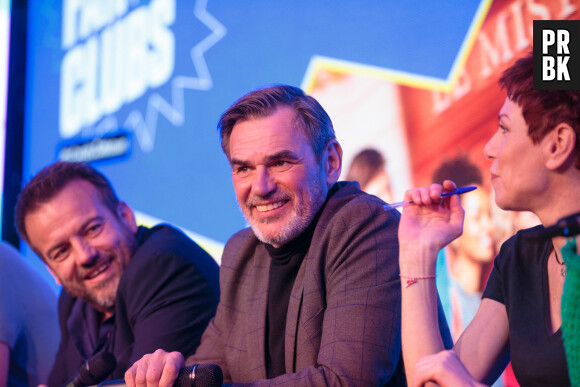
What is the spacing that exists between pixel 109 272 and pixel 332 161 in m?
0.97

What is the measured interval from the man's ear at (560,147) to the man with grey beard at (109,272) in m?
1.29

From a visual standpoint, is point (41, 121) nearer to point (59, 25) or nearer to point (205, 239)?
point (59, 25)

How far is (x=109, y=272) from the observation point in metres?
2.30

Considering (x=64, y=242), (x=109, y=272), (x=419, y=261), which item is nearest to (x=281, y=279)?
(x=419, y=261)

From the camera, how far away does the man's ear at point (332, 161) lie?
1865mm

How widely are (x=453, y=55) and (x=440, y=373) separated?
1.67 metres

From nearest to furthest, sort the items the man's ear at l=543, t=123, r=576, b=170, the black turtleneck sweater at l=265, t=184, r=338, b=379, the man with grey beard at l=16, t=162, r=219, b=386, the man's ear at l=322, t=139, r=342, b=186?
the man's ear at l=543, t=123, r=576, b=170
the black turtleneck sweater at l=265, t=184, r=338, b=379
the man's ear at l=322, t=139, r=342, b=186
the man with grey beard at l=16, t=162, r=219, b=386

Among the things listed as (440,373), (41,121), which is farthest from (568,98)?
(41,121)

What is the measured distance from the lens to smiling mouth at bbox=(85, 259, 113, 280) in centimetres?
229

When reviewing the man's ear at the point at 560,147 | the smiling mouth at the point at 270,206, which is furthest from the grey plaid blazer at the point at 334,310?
the man's ear at the point at 560,147

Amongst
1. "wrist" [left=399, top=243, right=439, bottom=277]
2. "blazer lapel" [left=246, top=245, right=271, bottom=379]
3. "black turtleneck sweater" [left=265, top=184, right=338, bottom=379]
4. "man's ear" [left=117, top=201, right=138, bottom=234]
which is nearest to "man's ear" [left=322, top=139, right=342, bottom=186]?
"black turtleneck sweater" [left=265, top=184, right=338, bottom=379]

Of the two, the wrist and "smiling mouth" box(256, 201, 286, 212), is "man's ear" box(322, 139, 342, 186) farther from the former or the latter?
the wrist

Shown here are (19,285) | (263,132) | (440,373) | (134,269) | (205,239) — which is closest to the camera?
(440,373)

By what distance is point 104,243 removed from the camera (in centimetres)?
229
